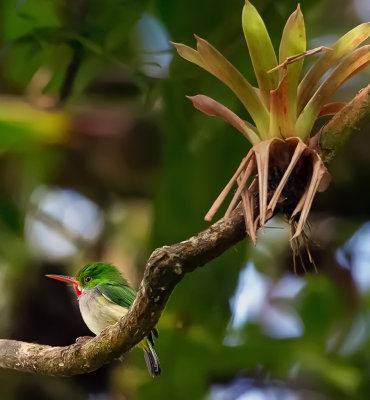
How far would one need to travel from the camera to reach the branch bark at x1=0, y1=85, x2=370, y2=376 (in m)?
0.55

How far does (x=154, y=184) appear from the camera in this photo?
52.5 inches

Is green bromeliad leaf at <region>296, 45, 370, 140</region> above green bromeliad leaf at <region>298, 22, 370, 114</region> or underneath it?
underneath

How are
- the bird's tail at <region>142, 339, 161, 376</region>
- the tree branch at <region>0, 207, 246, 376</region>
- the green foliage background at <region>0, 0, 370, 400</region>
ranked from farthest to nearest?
the green foliage background at <region>0, 0, 370, 400</region>, the bird's tail at <region>142, 339, 161, 376</region>, the tree branch at <region>0, 207, 246, 376</region>

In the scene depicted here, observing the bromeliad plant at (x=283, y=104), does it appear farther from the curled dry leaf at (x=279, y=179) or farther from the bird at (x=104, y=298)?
the bird at (x=104, y=298)

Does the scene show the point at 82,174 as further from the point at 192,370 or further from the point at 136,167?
the point at 192,370

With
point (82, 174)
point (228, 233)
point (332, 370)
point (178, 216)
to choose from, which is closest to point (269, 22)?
point (178, 216)

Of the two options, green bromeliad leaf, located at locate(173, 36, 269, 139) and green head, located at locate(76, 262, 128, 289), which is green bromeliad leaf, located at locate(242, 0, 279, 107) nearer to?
green bromeliad leaf, located at locate(173, 36, 269, 139)

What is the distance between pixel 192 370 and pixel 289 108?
679mm

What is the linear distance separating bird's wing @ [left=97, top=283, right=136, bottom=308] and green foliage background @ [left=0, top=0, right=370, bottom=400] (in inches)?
8.4

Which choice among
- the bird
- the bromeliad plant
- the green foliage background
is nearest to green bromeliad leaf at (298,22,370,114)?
the bromeliad plant

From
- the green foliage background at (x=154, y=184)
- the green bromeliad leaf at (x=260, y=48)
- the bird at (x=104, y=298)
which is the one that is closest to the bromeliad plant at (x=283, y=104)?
the green bromeliad leaf at (x=260, y=48)

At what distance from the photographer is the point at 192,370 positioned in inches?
47.4

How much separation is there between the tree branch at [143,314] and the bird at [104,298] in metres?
0.06

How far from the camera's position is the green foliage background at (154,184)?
42.3 inches
